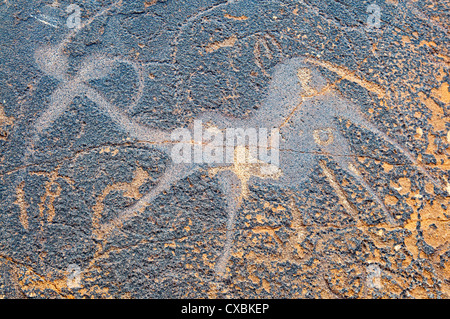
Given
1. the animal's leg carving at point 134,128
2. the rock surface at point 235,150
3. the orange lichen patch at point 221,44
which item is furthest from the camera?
the orange lichen patch at point 221,44

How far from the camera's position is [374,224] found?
112cm

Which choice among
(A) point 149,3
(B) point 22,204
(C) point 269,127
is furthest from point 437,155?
(B) point 22,204

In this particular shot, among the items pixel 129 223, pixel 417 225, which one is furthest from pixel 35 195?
pixel 417 225

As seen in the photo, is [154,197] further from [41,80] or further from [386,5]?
[386,5]

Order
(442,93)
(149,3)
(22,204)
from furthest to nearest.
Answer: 1. (149,3)
2. (442,93)
3. (22,204)

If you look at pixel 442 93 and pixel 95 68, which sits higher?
pixel 95 68

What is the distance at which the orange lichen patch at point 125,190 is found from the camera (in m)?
1.12

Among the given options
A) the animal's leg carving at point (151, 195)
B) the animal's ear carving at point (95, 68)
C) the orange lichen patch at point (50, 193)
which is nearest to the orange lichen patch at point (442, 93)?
the animal's leg carving at point (151, 195)

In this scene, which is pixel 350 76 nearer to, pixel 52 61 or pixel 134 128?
pixel 134 128

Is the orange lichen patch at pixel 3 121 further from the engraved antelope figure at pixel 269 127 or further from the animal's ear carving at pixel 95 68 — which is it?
the animal's ear carving at pixel 95 68

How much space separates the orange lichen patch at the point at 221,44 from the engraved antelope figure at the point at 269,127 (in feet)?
0.62

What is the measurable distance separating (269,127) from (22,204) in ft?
2.57

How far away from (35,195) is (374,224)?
101 centimetres

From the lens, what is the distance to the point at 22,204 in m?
1.13
